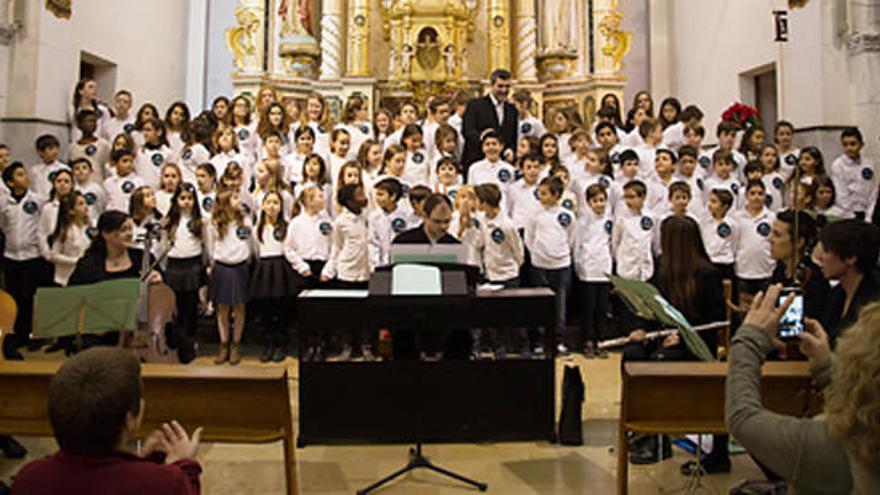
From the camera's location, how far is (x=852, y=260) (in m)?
3.04

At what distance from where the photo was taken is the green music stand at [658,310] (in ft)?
11.0

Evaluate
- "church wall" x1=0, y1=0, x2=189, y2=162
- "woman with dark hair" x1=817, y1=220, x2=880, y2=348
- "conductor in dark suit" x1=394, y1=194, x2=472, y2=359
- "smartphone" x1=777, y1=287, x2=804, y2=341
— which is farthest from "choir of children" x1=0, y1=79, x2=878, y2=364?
"woman with dark hair" x1=817, y1=220, x2=880, y2=348

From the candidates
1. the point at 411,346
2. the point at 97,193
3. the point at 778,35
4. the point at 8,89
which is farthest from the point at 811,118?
the point at 8,89

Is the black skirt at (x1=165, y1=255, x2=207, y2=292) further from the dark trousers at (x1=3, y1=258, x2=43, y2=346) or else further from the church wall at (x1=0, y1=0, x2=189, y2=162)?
the church wall at (x1=0, y1=0, x2=189, y2=162)

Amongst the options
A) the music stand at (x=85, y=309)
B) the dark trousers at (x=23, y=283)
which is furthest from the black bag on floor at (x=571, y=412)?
the dark trousers at (x=23, y=283)

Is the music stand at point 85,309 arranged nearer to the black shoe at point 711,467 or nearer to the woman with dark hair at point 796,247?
the black shoe at point 711,467

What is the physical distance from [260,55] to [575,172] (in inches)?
290

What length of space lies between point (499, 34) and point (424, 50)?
1.42 metres

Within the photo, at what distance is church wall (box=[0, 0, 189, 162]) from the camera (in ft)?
28.5

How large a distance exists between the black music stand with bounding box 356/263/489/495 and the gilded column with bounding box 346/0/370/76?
377 inches

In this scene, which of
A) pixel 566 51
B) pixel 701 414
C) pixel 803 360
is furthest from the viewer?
pixel 566 51

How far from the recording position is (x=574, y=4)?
43.1 ft

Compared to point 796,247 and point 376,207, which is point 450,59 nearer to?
point 376,207

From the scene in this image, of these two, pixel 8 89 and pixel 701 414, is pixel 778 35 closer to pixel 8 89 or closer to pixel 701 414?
pixel 701 414
